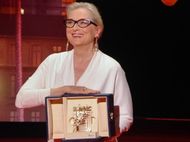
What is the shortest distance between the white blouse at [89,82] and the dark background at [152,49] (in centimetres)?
295

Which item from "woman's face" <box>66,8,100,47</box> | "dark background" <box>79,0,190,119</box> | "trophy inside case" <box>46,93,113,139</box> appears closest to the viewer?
"trophy inside case" <box>46,93,113,139</box>

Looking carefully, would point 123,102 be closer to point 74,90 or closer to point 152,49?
point 74,90

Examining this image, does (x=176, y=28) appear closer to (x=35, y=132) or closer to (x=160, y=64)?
(x=160, y=64)

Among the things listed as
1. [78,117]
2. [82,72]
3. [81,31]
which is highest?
[81,31]

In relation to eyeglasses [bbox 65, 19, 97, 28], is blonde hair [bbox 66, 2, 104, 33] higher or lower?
higher

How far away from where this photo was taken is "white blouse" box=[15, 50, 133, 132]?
1.51 m

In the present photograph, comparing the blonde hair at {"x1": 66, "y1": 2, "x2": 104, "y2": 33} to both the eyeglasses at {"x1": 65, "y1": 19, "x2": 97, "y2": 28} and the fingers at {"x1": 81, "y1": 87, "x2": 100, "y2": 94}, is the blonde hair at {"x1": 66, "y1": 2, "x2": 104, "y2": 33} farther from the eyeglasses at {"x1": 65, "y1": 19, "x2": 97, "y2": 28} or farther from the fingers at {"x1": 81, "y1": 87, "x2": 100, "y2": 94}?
the fingers at {"x1": 81, "y1": 87, "x2": 100, "y2": 94}

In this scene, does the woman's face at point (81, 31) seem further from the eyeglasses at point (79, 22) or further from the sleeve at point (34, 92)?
the sleeve at point (34, 92)

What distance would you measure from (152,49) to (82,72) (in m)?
3.15

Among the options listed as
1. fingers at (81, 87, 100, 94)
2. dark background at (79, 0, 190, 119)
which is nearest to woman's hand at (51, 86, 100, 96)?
fingers at (81, 87, 100, 94)

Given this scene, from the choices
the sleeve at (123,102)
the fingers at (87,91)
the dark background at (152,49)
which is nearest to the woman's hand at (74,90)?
the fingers at (87,91)

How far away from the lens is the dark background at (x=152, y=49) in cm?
455

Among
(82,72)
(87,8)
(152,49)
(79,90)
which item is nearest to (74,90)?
(79,90)

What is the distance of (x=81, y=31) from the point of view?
1507mm
